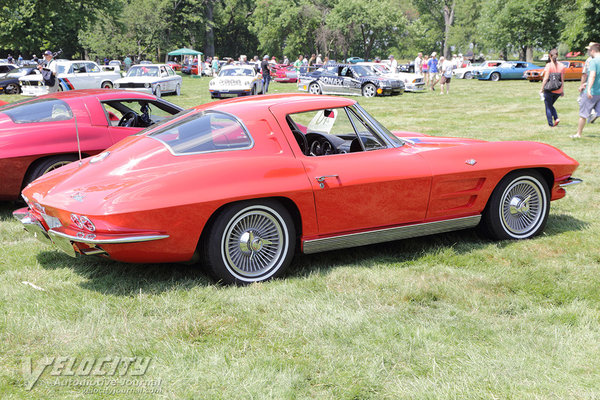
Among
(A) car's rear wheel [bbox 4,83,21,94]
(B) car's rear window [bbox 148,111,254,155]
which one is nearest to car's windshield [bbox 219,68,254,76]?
(A) car's rear wheel [bbox 4,83,21,94]

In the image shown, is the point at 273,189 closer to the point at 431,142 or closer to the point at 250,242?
the point at 250,242

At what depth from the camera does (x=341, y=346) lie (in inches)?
130

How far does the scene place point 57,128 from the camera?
6211 millimetres

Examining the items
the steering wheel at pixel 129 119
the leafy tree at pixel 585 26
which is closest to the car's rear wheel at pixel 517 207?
the steering wheel at pixel 129 119

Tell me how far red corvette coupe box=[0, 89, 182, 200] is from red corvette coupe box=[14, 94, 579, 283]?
155cm

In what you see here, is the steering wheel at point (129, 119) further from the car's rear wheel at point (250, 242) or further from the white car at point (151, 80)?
the white car at point (151, 80)

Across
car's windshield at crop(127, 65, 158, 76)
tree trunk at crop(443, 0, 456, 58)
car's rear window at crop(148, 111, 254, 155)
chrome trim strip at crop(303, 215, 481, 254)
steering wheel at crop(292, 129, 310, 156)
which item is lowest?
chrome trim strip at crop(303, 215, 481, 254)

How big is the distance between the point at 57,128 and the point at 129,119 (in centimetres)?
101

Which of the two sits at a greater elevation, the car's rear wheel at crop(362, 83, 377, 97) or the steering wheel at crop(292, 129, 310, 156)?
the steering wheel at crop(292, 129, 310, 156)

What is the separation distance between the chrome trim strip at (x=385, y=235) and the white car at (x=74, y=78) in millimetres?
19745

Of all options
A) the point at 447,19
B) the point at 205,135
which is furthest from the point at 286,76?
the point at 447,19

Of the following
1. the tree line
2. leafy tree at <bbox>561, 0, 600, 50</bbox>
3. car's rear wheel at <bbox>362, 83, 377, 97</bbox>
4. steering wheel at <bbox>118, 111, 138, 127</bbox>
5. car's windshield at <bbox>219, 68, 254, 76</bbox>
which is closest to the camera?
steering wheel at <bbox>118, 111, 138, 127</bbox>

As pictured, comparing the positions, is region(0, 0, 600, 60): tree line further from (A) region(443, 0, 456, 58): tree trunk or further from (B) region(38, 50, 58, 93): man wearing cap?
(B) region(38, 50, 58, 93): man wearing cap

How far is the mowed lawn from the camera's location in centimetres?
292
